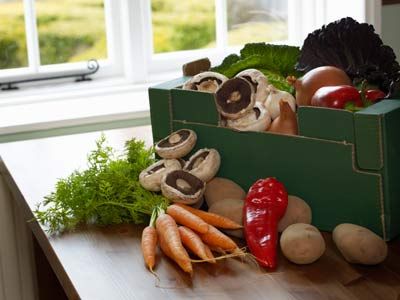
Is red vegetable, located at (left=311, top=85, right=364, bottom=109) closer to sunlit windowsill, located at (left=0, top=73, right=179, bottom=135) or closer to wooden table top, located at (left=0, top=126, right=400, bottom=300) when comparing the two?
wooden table top, located at (left=0, top=126, right=400, bottom=300)

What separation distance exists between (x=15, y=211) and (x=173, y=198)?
0.96m

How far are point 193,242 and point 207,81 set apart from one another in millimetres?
386

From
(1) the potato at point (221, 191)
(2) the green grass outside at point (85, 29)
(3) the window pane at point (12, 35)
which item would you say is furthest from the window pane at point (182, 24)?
(1) the potato at point (221, 191)

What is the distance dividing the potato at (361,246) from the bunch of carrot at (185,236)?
6.9 inches

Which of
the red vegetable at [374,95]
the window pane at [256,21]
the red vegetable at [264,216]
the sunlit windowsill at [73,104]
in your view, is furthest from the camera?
the window pane at [256,21]

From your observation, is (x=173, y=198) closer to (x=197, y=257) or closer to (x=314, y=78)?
(x=197, y=257)

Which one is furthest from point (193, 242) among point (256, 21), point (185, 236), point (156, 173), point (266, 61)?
point (256, 21)

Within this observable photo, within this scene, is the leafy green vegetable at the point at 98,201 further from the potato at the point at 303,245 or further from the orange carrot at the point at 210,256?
the potato at the point at 303,245

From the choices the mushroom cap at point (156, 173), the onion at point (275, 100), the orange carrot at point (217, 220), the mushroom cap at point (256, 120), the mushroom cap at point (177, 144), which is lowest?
the orange carrot at point (217, 220)

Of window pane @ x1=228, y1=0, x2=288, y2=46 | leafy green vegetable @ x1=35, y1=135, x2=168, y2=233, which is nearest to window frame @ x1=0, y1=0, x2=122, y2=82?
window pane @ x1=228, y1=0, x2=288, y2=46

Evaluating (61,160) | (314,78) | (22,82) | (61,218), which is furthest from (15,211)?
(314,78)

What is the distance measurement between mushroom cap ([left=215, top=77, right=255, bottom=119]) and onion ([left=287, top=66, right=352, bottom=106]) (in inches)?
3.5

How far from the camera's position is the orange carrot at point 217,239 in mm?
1384

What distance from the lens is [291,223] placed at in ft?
4.73
